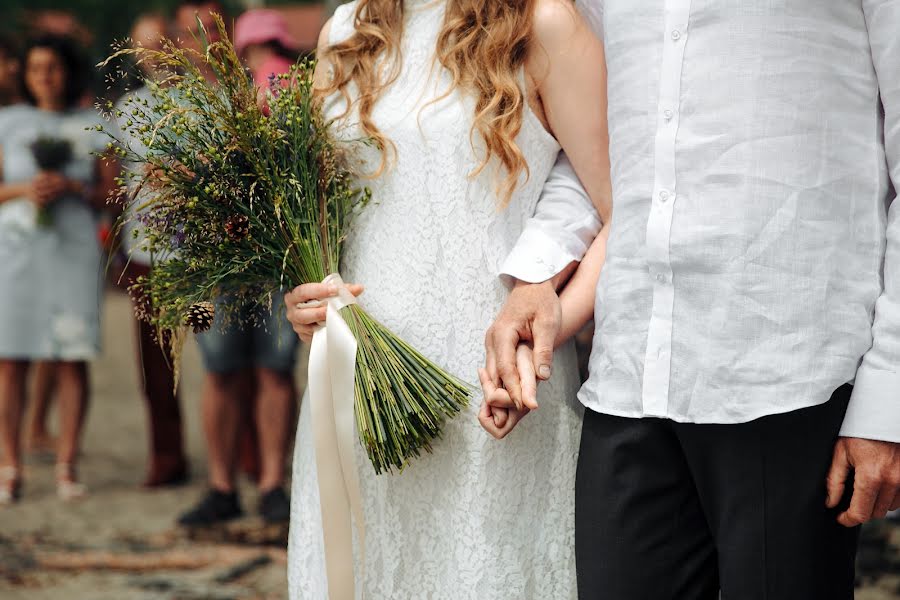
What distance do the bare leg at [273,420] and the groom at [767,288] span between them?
3485 millimetres

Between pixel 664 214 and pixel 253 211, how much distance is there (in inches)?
29.3

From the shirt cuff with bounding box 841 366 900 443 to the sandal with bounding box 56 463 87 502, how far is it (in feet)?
15.1

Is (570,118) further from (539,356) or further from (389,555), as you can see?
(389,555)

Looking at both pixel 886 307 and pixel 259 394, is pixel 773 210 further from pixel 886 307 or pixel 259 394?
pixel 259 394

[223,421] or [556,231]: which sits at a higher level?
[556,231]

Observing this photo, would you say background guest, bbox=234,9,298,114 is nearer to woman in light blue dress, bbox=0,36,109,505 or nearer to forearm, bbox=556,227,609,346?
woman in light blue dress, bbox=0,36,109,505

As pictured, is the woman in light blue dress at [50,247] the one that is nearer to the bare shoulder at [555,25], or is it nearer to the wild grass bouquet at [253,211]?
the wild grass bouquet at [253,211]

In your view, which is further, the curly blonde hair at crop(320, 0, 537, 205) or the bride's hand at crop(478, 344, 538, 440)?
the curly blonde hair at crop(320, 0, 537, 205)

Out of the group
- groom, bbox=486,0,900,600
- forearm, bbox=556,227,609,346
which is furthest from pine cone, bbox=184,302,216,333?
groom, bbox=486,0,900,600

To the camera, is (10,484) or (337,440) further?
(10,484)

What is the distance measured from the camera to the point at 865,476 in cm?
160

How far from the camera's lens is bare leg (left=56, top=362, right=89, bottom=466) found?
220 inches

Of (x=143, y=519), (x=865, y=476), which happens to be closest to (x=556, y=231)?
(x=865, y=476)

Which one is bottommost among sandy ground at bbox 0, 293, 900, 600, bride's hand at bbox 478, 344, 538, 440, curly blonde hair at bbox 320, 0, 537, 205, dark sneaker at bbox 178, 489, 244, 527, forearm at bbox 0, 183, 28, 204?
sandy ground at bbox 0, 293, 900, 600
